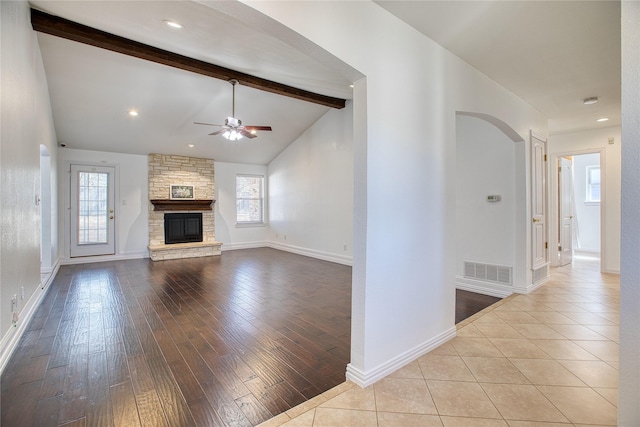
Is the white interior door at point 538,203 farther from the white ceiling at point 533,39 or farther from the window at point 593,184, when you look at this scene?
the window at point 593,184

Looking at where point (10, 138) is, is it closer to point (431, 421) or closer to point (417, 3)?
point (417, 3)

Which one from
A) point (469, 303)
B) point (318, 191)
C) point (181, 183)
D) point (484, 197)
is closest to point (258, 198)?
point (181, 183)

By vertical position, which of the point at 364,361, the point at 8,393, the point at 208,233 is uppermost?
the point at 208,233

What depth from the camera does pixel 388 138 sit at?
6.88 ft

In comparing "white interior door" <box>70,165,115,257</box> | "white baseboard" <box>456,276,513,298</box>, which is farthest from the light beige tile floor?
"white interior door" <box>70,165,115,257</box>

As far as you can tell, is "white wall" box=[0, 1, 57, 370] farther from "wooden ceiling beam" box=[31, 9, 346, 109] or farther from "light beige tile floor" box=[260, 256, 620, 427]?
"light beige tile floor" box=[260, 256, 620, 427]

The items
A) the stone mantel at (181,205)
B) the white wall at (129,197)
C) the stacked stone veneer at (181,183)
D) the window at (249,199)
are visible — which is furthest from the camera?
the window at (249,199)

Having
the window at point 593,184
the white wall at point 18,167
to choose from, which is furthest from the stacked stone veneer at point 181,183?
the window at point 593,184

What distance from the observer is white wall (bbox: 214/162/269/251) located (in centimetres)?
824

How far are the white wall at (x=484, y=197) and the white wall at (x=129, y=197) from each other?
7051 millimetres

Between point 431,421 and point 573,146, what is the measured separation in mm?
6501

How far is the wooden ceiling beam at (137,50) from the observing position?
323 centimetres

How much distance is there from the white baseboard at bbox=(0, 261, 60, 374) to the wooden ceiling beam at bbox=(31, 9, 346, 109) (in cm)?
302

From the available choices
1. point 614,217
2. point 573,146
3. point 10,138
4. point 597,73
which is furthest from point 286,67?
point 614,217
